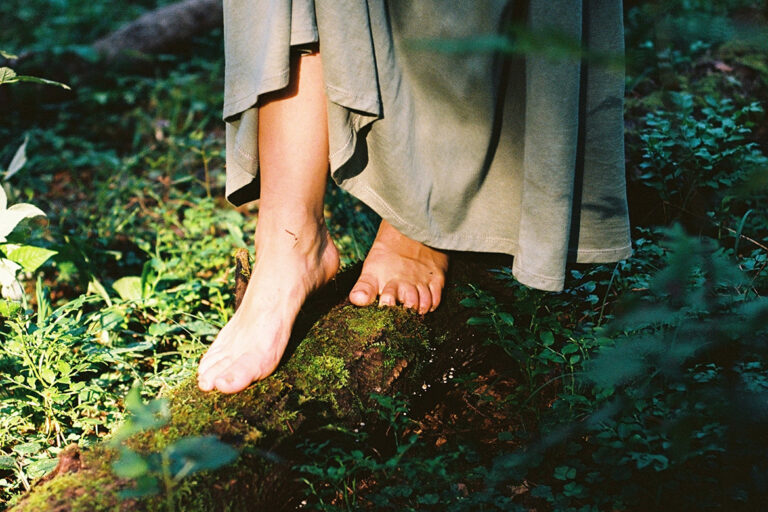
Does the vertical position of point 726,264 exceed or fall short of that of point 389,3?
it falls short

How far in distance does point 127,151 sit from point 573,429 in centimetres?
340

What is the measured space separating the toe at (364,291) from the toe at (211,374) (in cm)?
41

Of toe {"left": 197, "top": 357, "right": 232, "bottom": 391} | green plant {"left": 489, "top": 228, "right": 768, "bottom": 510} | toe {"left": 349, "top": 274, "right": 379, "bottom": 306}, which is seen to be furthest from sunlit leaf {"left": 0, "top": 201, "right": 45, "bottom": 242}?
green plant {"left": 489, "top": 228, "right": 768, "bottom": 510}

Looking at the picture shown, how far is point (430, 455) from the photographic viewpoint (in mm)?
1487

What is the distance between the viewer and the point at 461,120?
5.67 feet

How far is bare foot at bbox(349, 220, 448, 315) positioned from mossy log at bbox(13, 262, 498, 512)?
38 millimetres

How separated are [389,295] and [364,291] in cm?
7

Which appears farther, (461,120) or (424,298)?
(424,298)

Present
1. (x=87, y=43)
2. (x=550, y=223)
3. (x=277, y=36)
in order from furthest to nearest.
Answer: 1. (x=87, y=43)
2. (x=550, y=223)
3. (x=277, y=36)

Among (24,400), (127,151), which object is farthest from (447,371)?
(127,151)

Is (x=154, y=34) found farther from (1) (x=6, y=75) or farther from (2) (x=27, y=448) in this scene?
(2) (x=27, y=448)

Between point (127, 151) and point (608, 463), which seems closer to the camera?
point (608, 463)

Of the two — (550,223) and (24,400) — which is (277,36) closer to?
(550,223)

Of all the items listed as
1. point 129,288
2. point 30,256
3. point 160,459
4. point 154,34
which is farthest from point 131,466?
point 154,34
